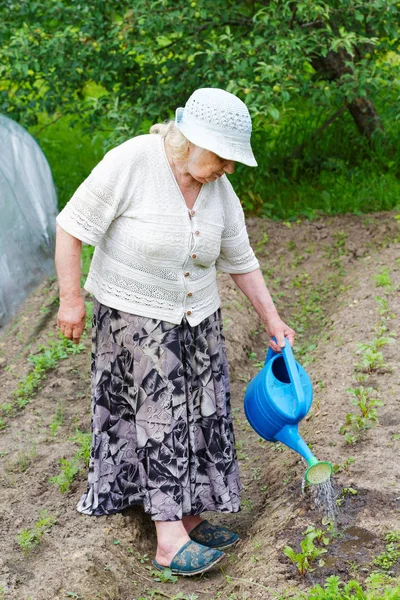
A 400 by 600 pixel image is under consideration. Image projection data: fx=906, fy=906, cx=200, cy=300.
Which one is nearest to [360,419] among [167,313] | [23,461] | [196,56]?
[167,313]

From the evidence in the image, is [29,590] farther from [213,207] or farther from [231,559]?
[213,207]

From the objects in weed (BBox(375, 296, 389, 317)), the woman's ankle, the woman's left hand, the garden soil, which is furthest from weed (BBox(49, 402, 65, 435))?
weed (BBox(375, 296, 389, 317))

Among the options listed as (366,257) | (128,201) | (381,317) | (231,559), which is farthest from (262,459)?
(366,257)

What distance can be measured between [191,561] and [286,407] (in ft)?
2.15

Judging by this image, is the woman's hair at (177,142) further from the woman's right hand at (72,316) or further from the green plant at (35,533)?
the green plant at (35,533)

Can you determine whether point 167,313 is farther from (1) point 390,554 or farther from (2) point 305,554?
(1) point 390,554

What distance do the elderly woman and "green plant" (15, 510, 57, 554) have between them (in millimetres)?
136

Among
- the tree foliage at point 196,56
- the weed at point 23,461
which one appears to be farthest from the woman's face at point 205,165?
the tree foliage at point 196,56

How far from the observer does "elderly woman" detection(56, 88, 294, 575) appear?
2965mm

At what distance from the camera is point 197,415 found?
131 inches

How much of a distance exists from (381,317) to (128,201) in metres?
2.31

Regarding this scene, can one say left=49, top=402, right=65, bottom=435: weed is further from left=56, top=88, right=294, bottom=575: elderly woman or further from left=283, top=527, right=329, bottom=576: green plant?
left=283, top=527, right=329, bottom=576: green plant

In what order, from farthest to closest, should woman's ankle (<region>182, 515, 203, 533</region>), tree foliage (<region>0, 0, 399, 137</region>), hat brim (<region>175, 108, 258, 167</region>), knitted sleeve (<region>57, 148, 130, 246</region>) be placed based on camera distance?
tree foliage (<region>0, 0, 399, 137</region>) < woman's ankle (<region>182, 515, 203, 533</region>) < knitted sleeve (<region>57, 148, 130, 246</region>) < hat brim (<region>175, 108, 258, 167</region>)

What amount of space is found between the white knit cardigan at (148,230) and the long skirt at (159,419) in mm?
70
